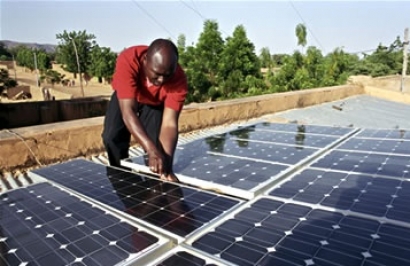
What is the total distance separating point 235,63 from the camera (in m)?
29.3

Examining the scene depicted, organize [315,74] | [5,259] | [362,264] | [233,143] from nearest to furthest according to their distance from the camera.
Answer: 1. [362,264]
2. [5,259]
3. [233,143]
4. [315,74]

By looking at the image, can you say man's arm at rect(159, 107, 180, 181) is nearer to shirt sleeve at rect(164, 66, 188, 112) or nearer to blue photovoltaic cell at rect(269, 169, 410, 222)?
shirt sleeve at rect(164, 66, 188, 112)

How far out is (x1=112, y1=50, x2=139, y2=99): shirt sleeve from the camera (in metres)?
3.60

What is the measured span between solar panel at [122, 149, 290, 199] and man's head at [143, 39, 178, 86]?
1.31 meters

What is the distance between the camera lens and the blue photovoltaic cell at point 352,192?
2.94m

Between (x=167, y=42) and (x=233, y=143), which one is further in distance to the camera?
(x=233, y=143)

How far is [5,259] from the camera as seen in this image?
7.26 feet

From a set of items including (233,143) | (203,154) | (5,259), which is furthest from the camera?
(233,143)

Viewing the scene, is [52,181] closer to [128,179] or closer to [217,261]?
[128,179]

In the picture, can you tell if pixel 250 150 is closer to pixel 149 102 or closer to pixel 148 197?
pixel 149 102

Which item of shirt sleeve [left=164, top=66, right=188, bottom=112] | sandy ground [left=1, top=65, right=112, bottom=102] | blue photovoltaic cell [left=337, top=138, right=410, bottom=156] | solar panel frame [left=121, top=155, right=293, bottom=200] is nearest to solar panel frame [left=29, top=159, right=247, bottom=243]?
solar panel frame [left=121, top=155, right=293, bottom=200]

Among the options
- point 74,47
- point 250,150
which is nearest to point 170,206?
point 250,150

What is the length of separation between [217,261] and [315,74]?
1278 inches

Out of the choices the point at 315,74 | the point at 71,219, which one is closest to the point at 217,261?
the point at 71,219
